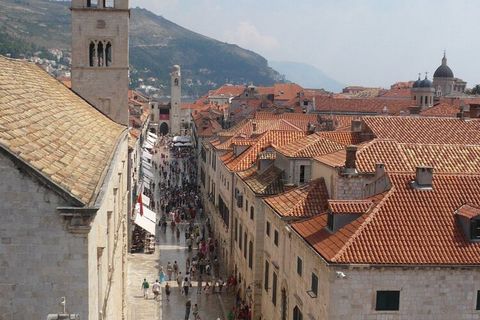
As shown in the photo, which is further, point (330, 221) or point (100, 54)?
point (100, 54)

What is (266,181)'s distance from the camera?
34.6m

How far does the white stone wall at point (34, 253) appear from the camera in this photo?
38.0 ft

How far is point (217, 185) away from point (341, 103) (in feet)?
159

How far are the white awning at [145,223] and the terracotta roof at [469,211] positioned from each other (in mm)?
26449

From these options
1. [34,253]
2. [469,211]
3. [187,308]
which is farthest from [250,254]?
[34,253]

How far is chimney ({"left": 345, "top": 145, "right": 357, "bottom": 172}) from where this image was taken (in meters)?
25.5

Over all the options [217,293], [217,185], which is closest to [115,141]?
[217,293]

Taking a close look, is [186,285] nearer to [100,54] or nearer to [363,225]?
[100,54]

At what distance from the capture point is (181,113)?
541ft

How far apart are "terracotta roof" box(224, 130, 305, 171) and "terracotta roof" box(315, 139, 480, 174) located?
12.6 meters

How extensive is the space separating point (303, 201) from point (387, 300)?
7.71m

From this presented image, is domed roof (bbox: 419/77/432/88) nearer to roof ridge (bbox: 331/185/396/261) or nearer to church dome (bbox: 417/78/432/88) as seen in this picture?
church dome (bbox: 417/78/432/88)

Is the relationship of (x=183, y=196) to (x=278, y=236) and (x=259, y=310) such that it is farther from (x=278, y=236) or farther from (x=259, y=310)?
(x=278, y=236)

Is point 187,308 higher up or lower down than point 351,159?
lower down
